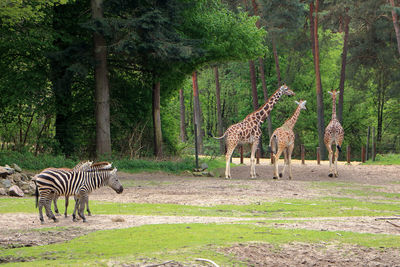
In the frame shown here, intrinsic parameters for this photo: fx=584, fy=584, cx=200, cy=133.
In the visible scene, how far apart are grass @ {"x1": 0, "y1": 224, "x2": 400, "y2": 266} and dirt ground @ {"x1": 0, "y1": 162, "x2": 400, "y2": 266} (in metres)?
0.37

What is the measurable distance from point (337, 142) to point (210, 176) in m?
5.86

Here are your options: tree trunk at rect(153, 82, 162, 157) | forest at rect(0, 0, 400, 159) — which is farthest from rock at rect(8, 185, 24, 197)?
tree trunk at rect(153, 82, 162, 157)

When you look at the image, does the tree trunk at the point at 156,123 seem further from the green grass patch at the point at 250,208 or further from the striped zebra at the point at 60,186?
the striped zebra at the point at 60,186

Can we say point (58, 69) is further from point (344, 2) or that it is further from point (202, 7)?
point (344, 2)

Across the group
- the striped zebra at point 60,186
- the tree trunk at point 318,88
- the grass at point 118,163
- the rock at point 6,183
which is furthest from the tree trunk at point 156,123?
A: the tree trunk at point 318,88

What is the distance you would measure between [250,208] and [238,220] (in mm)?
2516

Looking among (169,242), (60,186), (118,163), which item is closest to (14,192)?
(60,186)

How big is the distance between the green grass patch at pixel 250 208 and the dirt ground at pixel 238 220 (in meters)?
0.83

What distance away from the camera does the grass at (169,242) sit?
9.18m

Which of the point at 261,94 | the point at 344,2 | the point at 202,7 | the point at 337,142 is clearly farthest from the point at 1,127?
the point at 261,94

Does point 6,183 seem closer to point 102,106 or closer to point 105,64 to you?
point 102,106

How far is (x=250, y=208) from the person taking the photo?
51.1ft

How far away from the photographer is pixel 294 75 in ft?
185

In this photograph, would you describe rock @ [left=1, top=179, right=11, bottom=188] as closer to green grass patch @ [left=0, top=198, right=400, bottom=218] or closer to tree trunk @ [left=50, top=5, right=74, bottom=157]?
green grass patch @ [left=0, top=198, right=400, bottom=218]
